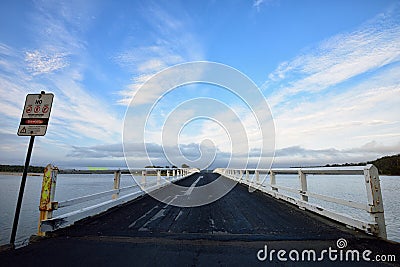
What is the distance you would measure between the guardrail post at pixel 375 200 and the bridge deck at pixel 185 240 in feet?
1.05

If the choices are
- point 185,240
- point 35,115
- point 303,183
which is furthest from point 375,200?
point 35,115

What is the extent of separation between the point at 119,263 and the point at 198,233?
1768mm

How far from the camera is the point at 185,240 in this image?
13.0 ft

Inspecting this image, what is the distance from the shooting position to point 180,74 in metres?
15.1

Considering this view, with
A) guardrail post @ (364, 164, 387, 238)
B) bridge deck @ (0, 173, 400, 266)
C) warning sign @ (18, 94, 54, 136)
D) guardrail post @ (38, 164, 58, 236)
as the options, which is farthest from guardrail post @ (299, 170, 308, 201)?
warning sign @ (18, 94, 54, 136)

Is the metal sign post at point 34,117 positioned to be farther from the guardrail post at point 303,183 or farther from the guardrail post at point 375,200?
the guardrail post at point 303,183

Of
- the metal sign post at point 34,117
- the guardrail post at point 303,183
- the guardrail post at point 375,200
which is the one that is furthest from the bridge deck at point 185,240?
the metal sign post at point 34,117

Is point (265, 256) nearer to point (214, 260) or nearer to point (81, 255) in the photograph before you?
point (214, 260)

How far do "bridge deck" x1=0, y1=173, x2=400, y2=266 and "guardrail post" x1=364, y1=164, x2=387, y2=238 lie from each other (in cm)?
32

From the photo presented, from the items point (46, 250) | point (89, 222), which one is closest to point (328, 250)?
point (46, 250)

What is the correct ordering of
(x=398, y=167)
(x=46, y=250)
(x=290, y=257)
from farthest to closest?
(x=398, y=167) → (x=46, y=250) → (x=290, y=257)

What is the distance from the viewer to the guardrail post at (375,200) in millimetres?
3992

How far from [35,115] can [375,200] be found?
6388mm

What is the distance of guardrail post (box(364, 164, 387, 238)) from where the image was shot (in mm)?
3992
